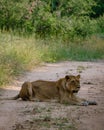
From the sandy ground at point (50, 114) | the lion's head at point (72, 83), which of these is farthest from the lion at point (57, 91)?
the sandy ground at point (50, 114)

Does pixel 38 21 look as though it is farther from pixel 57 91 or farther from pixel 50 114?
pixel 50 114

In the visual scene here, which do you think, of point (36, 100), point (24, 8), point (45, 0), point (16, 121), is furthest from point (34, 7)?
point (16, 121)

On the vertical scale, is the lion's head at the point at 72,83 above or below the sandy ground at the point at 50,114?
above

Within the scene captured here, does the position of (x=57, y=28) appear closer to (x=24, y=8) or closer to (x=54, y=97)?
(x=24, y=8)

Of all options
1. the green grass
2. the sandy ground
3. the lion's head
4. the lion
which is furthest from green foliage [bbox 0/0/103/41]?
the lion's head

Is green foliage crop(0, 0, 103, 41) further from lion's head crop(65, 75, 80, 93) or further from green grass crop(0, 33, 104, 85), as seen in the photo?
lion's head crop(65, 75, 80, 93)

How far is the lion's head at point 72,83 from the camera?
414 inches

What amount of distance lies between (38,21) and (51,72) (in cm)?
1129

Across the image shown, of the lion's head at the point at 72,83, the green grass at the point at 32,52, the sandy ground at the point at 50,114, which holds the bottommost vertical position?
the green grass at the point at 32,52

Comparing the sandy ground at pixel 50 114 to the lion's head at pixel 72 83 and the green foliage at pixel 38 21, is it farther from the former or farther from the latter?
the green foliage at pixel 38 21

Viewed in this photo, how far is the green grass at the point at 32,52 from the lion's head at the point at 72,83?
110 inches

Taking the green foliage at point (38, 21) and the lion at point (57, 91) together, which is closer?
the lion at point (57, 91)

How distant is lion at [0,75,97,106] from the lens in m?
10.6

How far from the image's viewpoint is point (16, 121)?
8773 mm
